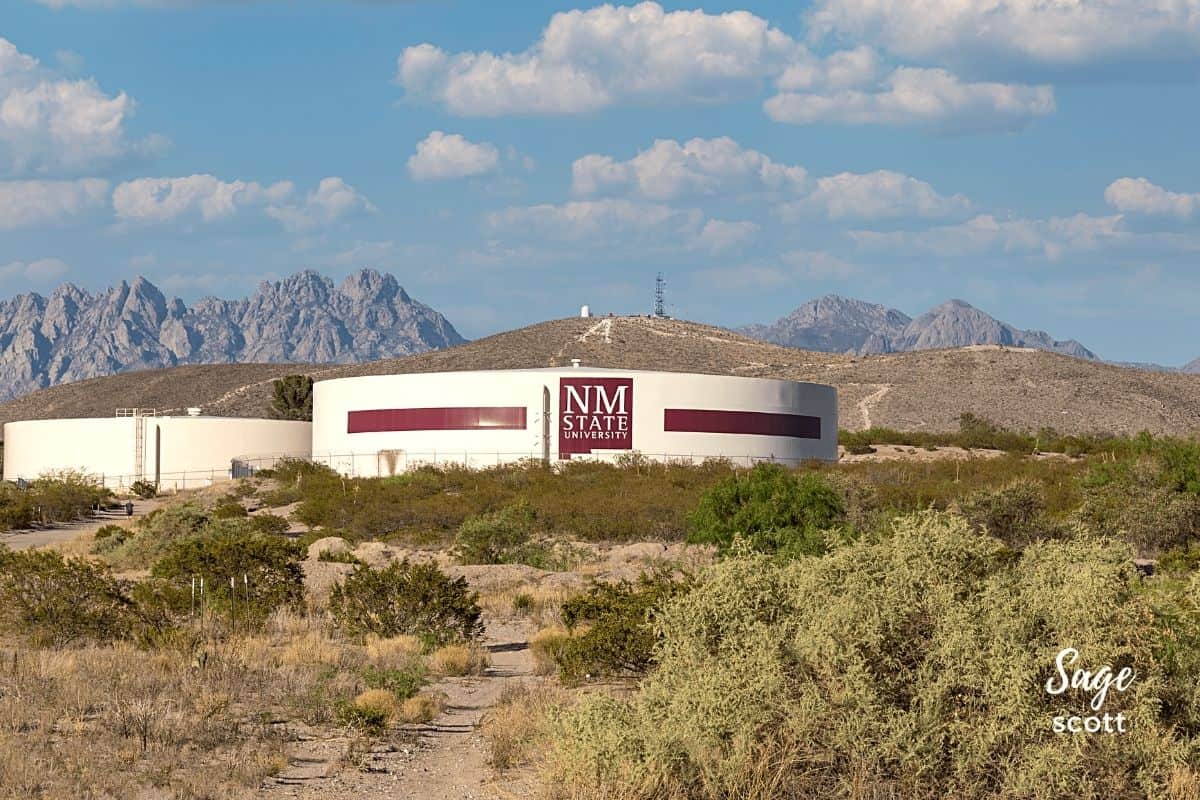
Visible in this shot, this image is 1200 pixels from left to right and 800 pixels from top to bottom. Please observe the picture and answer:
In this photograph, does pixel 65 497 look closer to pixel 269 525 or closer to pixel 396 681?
pixel 269 525

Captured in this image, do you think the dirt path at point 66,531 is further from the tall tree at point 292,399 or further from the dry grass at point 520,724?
the dry grass at point 520,724

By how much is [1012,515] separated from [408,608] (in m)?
21.4

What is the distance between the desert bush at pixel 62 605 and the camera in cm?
2106

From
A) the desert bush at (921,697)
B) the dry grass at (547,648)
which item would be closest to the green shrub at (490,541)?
the dry grass at (547,648)

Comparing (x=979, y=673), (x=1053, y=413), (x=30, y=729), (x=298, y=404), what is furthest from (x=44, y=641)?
(x=1053, y=413)

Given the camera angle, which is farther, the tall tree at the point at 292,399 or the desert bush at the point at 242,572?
the tall tree at the point at 292,399

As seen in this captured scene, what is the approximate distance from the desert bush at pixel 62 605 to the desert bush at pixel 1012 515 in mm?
22831

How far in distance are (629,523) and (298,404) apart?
2541 inches

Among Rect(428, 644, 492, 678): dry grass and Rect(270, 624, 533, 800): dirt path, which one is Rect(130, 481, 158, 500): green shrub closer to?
Rect(428, 644, 492, 678): dry grass

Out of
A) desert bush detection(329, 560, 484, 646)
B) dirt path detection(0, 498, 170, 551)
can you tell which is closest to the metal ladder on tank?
dirt path detection(0, 498, 170, 551)

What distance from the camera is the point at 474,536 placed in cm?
4066

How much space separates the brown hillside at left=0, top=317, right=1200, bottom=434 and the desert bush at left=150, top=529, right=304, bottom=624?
103609 mm

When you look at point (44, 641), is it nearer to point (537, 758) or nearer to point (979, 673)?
point (537, 758)

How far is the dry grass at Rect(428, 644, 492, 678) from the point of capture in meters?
19.9
